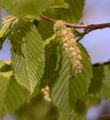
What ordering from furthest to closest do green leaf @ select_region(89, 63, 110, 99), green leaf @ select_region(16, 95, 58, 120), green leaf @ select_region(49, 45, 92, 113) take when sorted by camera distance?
green leaf @ select_region(16, 95, 58, 120) → green leaf @ select_region(89, 63, 110, 99) → green leaf @ select_region(49, 45, 92, 113)

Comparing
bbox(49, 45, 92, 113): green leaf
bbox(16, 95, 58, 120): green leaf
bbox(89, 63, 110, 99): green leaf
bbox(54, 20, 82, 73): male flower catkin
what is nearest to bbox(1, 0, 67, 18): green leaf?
bbox(54, 20, 82, 73): male flower catkin

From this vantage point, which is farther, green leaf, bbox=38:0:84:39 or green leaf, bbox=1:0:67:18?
green leaf, bbox=38:0:84:39

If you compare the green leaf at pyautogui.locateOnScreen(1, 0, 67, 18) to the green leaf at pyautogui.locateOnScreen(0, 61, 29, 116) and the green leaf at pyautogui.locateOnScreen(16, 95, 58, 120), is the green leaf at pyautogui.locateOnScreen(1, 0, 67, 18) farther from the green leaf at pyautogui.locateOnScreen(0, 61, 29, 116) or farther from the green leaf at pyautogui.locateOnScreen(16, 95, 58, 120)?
the green leaf at pyautogui.locateOnScreen(16, 95, 58, 120)

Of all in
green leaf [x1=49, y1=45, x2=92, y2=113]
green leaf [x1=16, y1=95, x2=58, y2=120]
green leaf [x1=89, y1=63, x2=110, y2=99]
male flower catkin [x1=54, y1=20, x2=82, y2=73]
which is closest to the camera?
male flower catkin [x1=54, y1=20, x2=82, y2=73]

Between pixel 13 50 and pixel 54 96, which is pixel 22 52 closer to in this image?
pixel 13 50

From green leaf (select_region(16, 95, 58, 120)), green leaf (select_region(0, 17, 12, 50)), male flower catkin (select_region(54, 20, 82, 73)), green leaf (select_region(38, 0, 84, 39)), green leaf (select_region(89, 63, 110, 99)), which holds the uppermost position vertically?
male flower catkin (select_region(54, 20, 82, 73))

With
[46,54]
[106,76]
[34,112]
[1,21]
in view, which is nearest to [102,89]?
[106,76]
